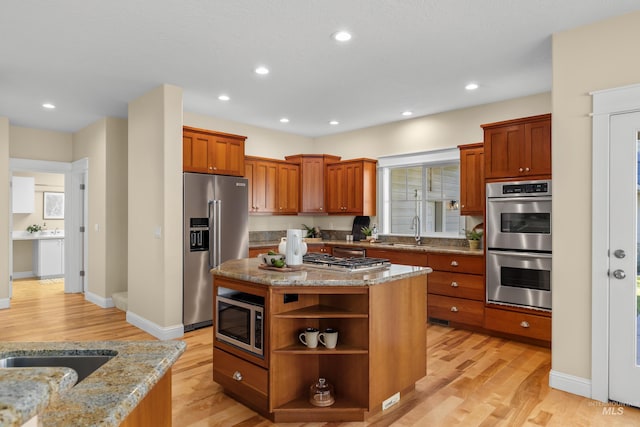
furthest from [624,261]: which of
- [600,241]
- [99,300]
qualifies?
[99,300]

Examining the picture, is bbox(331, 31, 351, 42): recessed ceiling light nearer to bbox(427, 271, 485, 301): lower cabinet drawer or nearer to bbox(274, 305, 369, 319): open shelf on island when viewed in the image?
bbox(274, 305, 369, 319): open shelf on island

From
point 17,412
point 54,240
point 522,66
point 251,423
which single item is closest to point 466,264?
point 522,66

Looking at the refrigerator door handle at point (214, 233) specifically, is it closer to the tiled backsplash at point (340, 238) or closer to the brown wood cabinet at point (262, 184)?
the brown wood cabinet at point (262, 184)

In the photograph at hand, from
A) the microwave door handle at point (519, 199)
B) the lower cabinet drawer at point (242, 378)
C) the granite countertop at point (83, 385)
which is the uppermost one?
the microwave door handle at point (519, 199)

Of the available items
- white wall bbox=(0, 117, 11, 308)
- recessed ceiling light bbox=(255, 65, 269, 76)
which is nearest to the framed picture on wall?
white wall bbox=(0, 117, 11, 308)

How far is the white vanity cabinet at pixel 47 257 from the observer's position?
783cm

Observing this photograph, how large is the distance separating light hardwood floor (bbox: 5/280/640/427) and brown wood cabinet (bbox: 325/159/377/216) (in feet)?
7.11

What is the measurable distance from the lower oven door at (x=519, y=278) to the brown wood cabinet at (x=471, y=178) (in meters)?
0.78

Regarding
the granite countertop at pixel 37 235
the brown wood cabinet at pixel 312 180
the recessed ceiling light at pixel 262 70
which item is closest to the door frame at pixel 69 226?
the granite countertop at pixel 37 235

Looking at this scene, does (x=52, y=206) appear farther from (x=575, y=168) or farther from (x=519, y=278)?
(x=575, y=168)

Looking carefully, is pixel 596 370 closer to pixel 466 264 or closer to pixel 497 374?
pixel 497 374

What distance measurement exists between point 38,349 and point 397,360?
215 centimetres

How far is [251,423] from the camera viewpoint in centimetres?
252

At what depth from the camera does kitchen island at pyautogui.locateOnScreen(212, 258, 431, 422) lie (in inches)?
98.8
